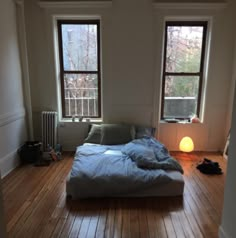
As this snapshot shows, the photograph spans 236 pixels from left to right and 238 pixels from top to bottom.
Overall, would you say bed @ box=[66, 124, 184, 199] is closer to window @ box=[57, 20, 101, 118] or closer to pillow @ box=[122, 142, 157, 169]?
pillow @ box=[122, 142, 157, 169]

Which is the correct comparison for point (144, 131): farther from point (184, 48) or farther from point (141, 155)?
point (184, 48)

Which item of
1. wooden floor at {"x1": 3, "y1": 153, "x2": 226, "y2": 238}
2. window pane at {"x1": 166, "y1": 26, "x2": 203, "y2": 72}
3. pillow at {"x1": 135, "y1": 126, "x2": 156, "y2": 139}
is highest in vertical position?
window pane at {"x1": 166, "y1": 26, "x2": 203, "y2": 72}

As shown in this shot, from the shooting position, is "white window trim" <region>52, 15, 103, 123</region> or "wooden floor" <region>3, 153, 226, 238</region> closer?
"wooden floor" <region>3, 153, 226, 238</region>

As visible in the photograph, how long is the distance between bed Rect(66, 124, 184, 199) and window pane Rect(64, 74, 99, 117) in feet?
3.33

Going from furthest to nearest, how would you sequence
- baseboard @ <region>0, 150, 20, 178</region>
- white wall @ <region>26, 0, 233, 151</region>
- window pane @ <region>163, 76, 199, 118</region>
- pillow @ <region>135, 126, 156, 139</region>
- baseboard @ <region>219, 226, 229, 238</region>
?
1. window pane @ <region>163, 76, 199, 118</region>
2. pillow @ <region>135, 126, 156, 139</region>
3. white wall @ <region>26, 0, 233, 151</region>
4. baseboard @ <region>0, 150, 20, 178</region>
5. baseboard @ <region>219, 226, 229, 238</region>

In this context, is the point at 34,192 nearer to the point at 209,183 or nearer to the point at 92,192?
the point at 92,192

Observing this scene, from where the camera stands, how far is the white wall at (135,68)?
383cm

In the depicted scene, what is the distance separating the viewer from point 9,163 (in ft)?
11.2

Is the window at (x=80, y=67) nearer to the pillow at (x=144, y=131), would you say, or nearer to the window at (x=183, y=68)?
the pillow at (x=144, y=131)

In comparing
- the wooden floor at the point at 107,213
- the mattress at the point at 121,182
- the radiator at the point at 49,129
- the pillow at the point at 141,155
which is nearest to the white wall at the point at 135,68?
the radiator at the point at 49,129

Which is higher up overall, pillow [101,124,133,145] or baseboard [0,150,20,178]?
pillow [101,124,133,145]

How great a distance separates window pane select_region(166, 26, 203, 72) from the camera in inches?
159

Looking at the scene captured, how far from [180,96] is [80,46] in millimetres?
2063

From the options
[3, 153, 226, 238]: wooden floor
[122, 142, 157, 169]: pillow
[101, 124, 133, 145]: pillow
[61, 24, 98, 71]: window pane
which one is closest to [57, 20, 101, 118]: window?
[61, 24, 98, 71]: window pane
